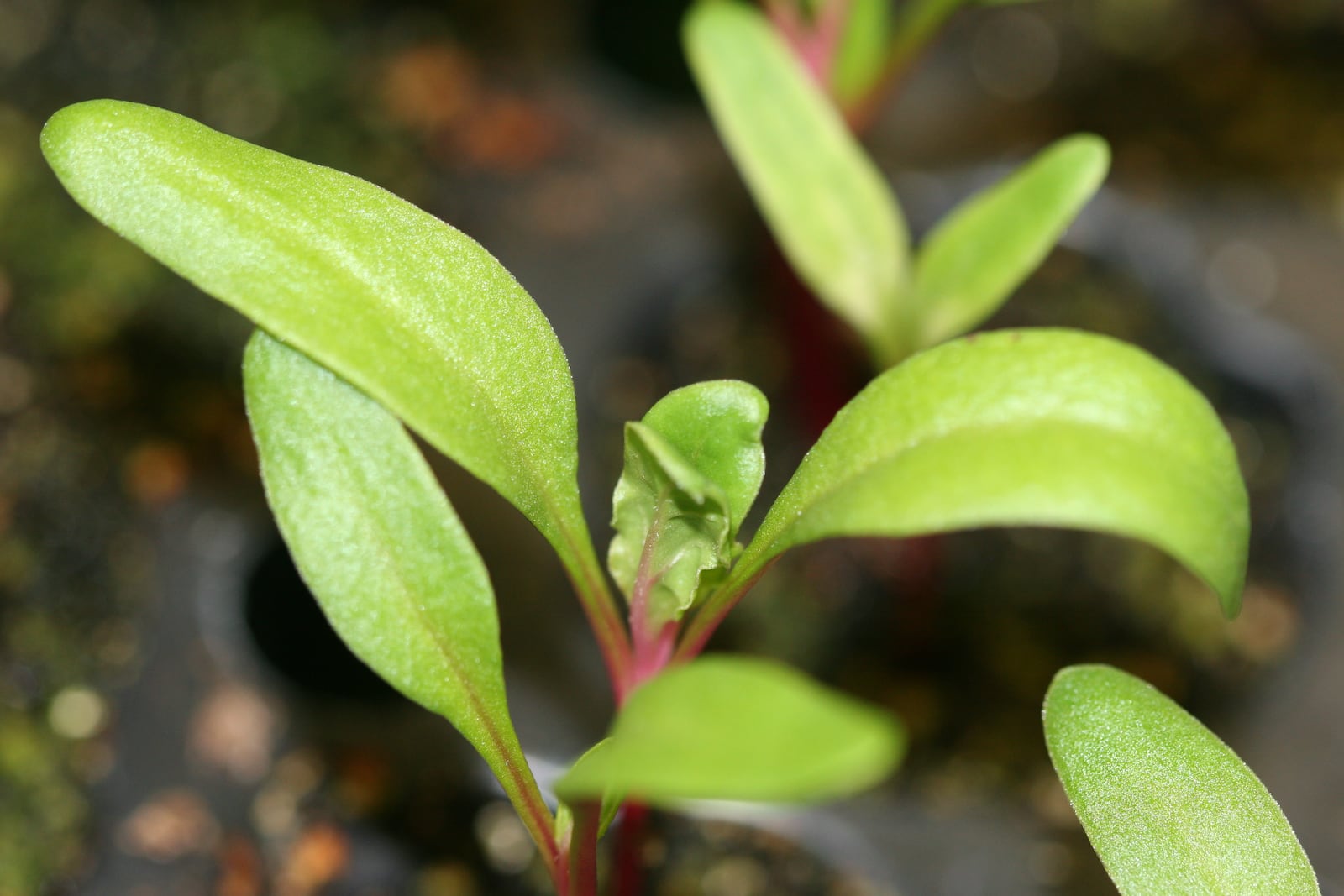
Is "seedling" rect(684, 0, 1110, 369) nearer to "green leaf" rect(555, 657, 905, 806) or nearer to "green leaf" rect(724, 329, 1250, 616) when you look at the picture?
"green leaf" rect(724, 329, 1250, 616)

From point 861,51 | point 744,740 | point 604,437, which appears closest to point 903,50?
point 861,51

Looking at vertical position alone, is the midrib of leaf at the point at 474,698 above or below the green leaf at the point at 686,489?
below

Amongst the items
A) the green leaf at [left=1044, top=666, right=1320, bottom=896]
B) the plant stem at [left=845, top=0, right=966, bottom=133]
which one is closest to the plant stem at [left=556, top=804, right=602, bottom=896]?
the green leaf at [left=1044, top=666, right=1320, bottom=896]

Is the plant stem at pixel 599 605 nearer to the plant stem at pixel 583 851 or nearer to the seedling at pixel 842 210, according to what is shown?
the plant stem at pixel 583 851

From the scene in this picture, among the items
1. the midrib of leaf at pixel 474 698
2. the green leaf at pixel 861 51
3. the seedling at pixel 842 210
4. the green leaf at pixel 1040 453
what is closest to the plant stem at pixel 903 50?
the green leaf at pixel 861 51

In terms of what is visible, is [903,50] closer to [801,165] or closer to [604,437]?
[801,165]

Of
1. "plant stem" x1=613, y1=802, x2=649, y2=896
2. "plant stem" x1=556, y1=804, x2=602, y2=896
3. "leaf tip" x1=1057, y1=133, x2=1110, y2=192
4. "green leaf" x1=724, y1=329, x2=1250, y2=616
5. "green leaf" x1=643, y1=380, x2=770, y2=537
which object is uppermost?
"leaf tip" x1=1057, y1=133, x2=1110, y2=192
